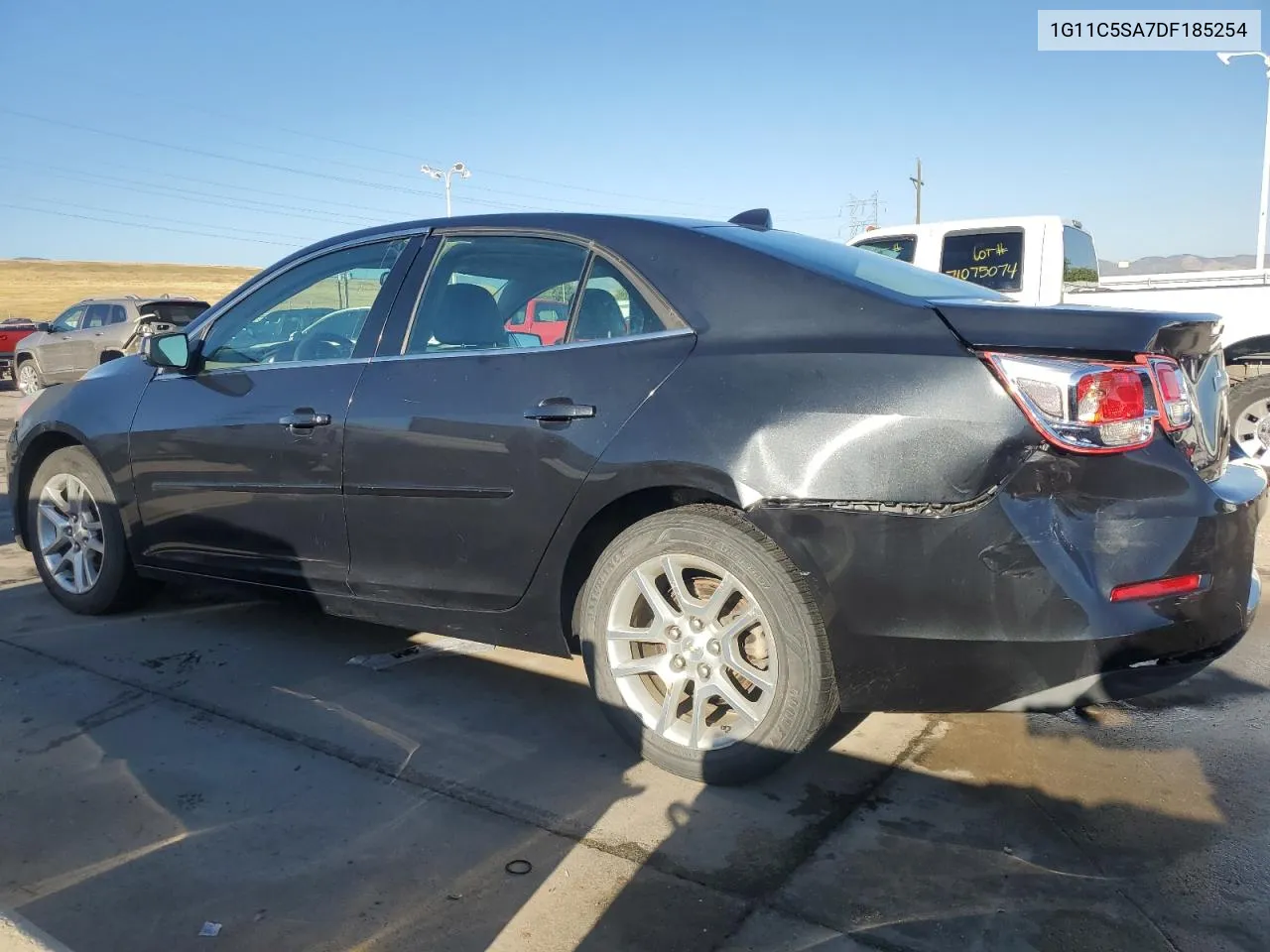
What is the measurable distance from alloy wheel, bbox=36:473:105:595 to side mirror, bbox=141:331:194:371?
0.79 metres

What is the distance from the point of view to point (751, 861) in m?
2.42

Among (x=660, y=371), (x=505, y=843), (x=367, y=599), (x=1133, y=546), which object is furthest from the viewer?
(x=367, y=599)

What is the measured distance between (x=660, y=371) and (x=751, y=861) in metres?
1.29

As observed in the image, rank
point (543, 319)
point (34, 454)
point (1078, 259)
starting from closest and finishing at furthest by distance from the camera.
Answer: point (543, 319) → point (34, 454) → point (1078, 259)

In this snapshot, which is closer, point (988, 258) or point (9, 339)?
point (988, 258)

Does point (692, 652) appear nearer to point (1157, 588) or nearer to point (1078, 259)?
point (1157, 588)

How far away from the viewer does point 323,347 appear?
3.62 meters

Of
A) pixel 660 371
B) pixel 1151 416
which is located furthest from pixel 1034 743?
pixel 660 371

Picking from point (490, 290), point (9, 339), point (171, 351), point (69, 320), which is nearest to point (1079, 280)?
point (490, 290)

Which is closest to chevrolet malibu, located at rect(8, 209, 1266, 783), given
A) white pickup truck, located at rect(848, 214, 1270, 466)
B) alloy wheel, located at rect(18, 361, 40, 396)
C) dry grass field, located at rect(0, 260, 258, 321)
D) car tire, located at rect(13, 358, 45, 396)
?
white pickup truck, located at rect(848, 214, 1270, 466)

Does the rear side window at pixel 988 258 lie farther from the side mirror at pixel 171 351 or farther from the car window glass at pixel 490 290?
the side mirror at pixel 171 351

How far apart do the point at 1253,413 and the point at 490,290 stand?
6.26 metres

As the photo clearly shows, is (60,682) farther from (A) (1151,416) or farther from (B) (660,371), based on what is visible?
(A) (1151,416)

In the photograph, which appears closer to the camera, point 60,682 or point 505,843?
point 505,843
